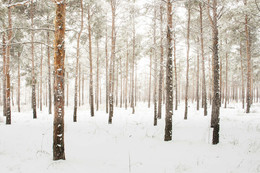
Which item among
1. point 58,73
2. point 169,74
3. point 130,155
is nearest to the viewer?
point 58,73

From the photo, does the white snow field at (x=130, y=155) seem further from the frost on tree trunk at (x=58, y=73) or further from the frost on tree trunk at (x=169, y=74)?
the frost on tree trunk at (x=58, y=73)

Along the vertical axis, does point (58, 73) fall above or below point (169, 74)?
below

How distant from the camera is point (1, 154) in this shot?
5160 mm

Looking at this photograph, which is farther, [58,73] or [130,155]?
[130,155]

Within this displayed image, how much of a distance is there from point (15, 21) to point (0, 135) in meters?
9.82

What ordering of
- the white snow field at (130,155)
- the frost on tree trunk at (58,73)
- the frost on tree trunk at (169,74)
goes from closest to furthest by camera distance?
the white snow field at (130,155), the frost on tree trunk at (58,73), the frost on tree trunk at (169,74)

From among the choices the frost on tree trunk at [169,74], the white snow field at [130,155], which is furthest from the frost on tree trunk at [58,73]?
the frost on tree trunk at [169,74]

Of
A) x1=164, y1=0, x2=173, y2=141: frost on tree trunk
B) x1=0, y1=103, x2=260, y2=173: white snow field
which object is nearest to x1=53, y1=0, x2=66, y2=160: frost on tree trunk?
x1=0, y1=103, x2=260, y2=173: white snow field

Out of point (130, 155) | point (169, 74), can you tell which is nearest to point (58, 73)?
point (130, 155)

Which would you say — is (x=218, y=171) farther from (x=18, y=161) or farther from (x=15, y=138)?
(x=15, y=138)

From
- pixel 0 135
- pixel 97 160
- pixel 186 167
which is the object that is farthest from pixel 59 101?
pixel 0 135

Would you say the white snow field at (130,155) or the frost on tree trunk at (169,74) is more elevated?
the frost on tree trunk at (169,74)

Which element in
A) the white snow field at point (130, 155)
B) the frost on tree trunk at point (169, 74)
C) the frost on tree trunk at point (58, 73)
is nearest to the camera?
the white snow field at point (130, 155)

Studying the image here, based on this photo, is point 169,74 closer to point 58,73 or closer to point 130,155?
point 130,155
